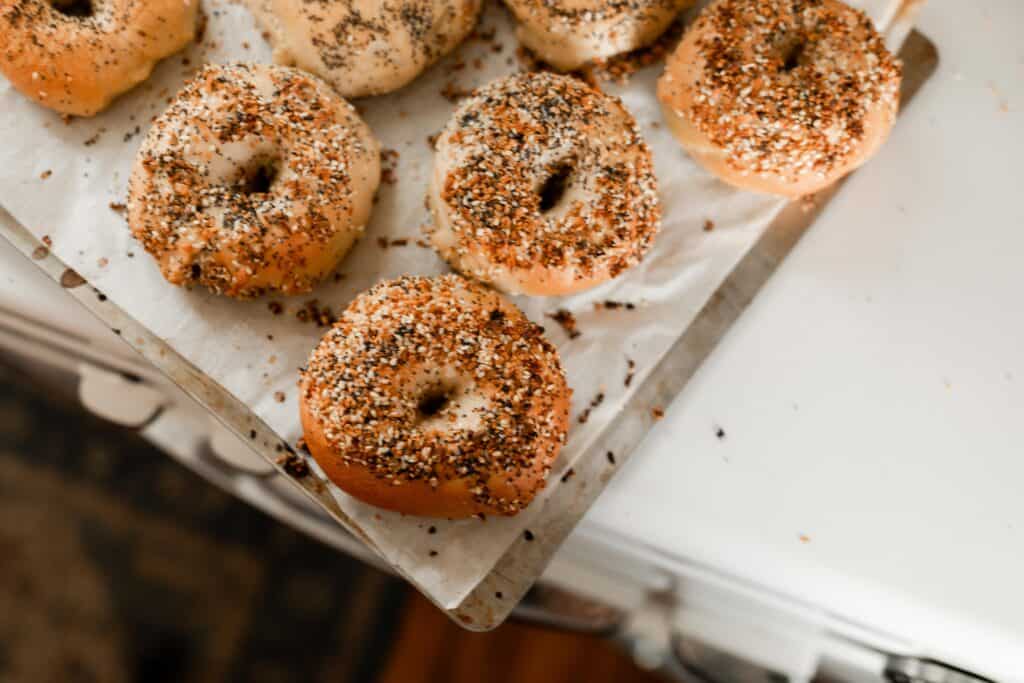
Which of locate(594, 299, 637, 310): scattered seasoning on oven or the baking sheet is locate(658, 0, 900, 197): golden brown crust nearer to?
the baking sheet

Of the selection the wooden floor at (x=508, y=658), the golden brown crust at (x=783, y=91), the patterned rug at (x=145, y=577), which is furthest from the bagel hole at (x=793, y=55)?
the patterned rug at (x=145, y=577)

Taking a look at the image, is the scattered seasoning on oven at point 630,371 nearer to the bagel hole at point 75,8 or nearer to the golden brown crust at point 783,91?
the golden brown crust at point 783,91

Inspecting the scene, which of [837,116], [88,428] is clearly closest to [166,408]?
[88,428]

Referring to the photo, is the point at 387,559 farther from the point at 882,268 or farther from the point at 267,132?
the point at 882,268

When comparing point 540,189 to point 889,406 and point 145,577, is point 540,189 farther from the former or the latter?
point 145,577

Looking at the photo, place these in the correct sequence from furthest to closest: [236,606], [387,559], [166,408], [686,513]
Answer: [236,606] → [166,408] → [686,513] → [387,559]
